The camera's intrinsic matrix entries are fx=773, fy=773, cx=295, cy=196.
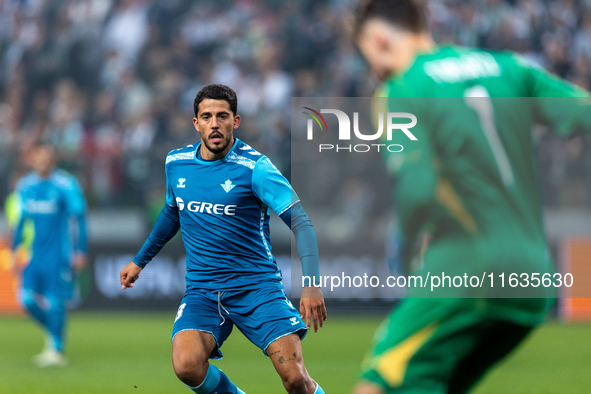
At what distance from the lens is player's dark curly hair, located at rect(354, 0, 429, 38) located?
105 inches

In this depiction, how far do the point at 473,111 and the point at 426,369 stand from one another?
2.84ft

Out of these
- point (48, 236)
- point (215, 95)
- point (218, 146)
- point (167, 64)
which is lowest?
point (48, 236)

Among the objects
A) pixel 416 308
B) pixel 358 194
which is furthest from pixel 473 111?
pixel 358 194

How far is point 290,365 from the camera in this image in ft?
14.6

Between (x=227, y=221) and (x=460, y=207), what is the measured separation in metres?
2.47

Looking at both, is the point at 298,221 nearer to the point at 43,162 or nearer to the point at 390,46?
the point at 390,46

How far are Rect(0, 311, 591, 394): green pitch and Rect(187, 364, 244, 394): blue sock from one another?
2.10m

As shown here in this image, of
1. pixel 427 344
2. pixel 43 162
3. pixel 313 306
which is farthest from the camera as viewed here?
pixel 43 162

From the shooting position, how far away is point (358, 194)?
461 inches

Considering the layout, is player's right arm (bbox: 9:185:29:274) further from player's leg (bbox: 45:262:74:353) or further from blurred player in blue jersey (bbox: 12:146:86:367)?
player's leg (bbox: 45:262:74:353)

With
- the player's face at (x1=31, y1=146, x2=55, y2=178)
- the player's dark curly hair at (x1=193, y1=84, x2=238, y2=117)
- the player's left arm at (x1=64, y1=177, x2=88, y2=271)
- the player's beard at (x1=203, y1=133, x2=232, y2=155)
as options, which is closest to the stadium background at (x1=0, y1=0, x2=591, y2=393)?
the player's left arm at (x1=64, y1=177, x2=88, y2=271)

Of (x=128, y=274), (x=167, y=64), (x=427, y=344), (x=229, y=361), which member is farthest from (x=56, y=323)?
(x=167, y=64)

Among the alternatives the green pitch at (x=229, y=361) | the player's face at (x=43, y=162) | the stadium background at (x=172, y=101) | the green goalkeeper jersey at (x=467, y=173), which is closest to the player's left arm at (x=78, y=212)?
the player's face at (x=43, y=162)

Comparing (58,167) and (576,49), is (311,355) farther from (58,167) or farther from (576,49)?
(576,49)
